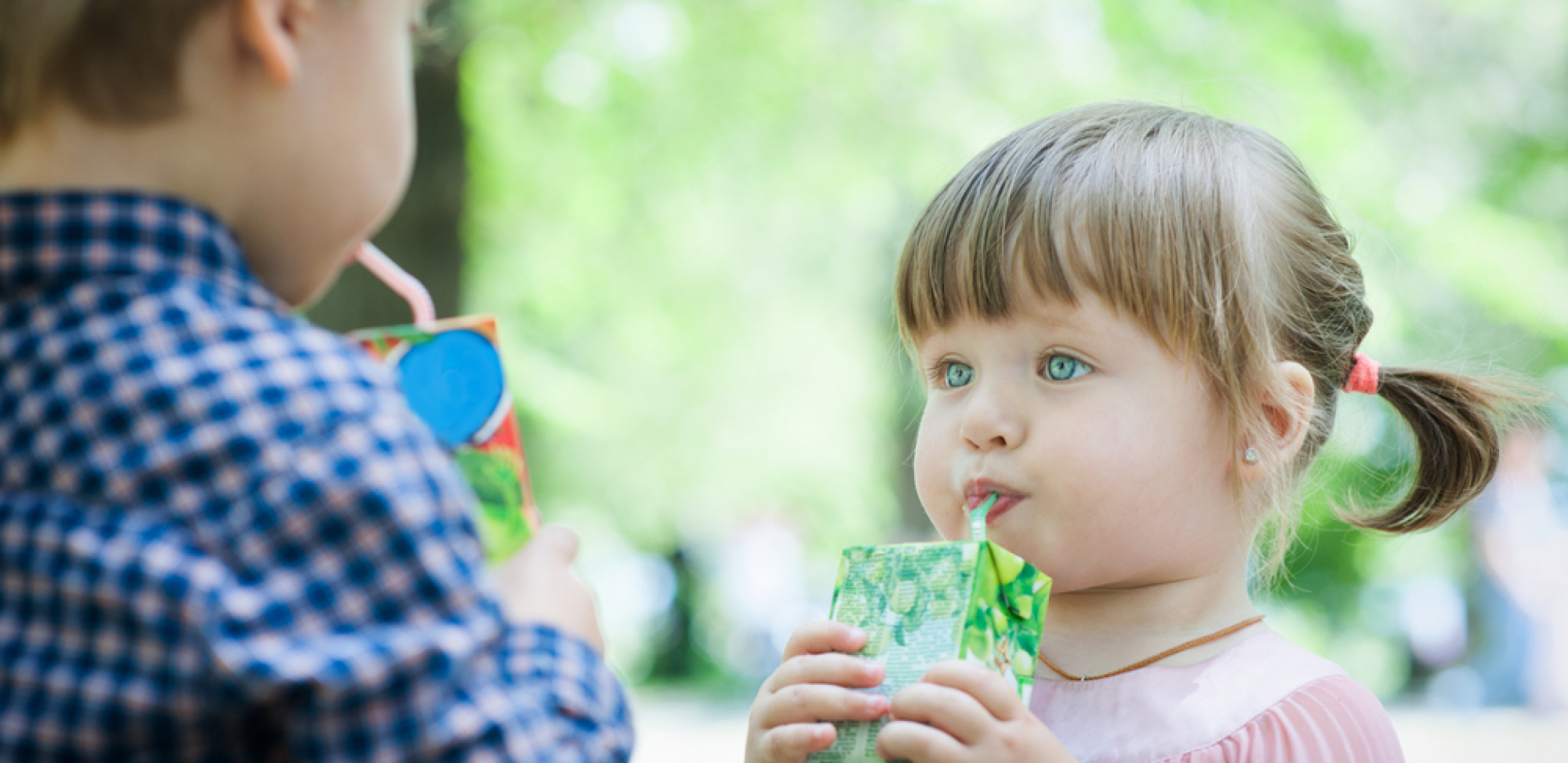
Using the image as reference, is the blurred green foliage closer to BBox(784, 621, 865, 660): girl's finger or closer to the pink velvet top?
the pink velvet top

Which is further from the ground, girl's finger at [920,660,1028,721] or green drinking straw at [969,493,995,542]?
green drinking straw at [969,493,995,542]

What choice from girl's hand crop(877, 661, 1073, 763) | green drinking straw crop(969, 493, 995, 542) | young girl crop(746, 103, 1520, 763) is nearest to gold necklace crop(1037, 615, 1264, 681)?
young girl crop(746, 103, 1520, 763)

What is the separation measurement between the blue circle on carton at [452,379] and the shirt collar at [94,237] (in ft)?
0.73

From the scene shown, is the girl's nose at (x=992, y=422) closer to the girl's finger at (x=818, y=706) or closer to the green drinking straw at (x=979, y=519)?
the green drinking straw at (x=979, y=519)

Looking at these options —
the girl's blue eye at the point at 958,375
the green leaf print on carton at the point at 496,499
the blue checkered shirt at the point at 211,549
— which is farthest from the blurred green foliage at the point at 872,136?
the blue checkered shirt at the point at 211,549

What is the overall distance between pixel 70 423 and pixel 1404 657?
16.2 meters

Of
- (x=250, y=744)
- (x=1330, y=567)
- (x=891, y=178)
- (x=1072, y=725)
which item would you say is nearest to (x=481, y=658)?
(x=250, y=744)

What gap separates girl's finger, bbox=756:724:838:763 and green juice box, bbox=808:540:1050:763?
0.05 feet

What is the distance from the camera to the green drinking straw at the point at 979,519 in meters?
1.48

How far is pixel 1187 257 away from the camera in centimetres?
158

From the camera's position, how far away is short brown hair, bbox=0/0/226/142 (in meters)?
1.01

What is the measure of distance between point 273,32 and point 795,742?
0.83 meters

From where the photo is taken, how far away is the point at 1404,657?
1473 centimetres

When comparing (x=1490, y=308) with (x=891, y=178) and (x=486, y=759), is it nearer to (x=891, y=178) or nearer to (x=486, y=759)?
(x=891, y=178)
